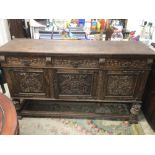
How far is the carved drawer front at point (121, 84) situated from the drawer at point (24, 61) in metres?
0.68

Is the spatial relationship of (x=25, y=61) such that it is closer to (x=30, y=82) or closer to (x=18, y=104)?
(x=30, y=82)

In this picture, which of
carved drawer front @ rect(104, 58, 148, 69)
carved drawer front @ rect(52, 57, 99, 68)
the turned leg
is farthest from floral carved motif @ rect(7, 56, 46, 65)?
the turned leg

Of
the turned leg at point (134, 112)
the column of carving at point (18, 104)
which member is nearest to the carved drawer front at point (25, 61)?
the column of carving at point (18, 104)

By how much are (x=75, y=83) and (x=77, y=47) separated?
0.38 meters

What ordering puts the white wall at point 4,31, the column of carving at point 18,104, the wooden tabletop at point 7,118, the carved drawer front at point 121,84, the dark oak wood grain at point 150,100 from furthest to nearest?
the white wall at point 4,31 → the column of carving at point 18,104 → the dark oak wood grain at point 150,100 → the carved drawer front at point 121,84 → the wooden tabletop at point 7,118

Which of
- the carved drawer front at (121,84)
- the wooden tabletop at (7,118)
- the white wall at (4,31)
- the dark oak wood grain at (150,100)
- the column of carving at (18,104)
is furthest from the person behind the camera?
the white wall at (4,31)

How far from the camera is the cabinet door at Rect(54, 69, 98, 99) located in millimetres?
1496

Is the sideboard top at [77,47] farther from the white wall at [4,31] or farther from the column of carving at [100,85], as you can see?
the white wall at [4,31]

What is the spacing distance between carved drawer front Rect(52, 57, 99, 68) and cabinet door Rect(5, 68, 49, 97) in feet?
0.60

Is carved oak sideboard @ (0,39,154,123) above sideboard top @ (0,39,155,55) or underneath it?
underneath

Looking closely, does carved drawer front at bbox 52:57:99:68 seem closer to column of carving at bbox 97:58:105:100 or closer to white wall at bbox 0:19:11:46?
column of carving at bbox 97:58:105:100

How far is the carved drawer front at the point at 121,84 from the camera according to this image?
1.48 meters

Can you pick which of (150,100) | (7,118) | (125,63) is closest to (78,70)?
(125,63)
